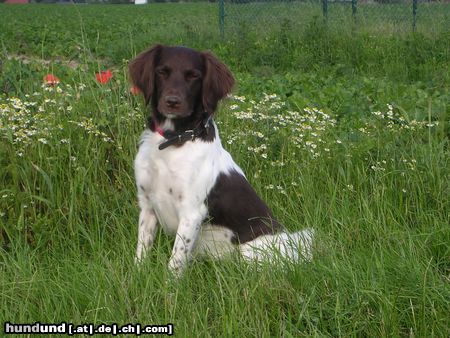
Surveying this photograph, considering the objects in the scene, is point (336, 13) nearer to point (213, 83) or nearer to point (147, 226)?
point (213, 83)

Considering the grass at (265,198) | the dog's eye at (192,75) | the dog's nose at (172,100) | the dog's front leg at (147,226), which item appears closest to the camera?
the grass at (265,198)

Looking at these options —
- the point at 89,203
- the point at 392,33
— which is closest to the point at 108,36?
the point at 392,33

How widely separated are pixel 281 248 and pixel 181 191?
1.89 ft

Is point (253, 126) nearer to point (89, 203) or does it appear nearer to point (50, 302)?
point (89, 203)

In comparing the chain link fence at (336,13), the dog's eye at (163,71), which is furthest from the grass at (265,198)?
the chain link fence at (336,13)

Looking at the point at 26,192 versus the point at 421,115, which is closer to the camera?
the point at 26,192

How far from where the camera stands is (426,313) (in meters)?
2.60

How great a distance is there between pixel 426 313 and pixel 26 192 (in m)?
2.18

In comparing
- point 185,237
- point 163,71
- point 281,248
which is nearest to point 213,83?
point 163,71

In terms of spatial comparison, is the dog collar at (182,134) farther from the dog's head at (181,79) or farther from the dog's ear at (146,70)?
the dog's ear at (146,70)

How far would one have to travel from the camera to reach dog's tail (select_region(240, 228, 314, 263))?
297cm

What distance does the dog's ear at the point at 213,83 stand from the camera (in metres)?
3.38

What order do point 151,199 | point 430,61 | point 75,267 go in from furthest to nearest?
point 430,61, point 151,199, point 75,267

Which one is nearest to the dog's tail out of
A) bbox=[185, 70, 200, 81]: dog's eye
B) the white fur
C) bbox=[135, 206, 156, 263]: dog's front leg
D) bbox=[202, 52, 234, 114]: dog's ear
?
the white fur
